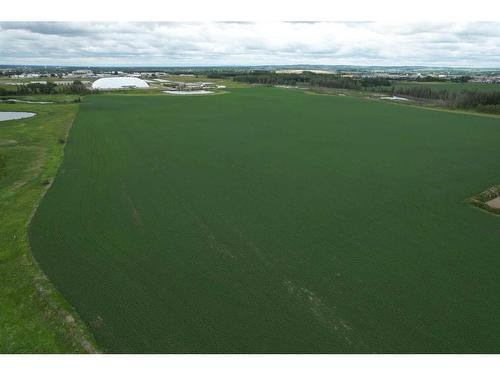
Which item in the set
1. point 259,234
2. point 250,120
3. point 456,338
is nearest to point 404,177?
point 259,234

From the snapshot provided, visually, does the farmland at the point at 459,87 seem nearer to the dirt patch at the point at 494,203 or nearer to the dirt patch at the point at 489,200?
the dirt patch at the point at 489,200

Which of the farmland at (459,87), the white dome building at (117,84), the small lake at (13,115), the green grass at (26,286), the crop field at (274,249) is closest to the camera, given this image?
the green grass at (26,286)

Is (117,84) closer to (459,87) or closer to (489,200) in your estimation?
(459,87)

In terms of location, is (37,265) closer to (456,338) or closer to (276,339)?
(276,339)

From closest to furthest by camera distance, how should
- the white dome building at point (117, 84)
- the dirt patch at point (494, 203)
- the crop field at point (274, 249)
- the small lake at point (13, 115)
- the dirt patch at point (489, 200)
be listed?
the crop field at point (274, 249) < the dirt patch at point (489, 200) < the dirt patch at point (494, 203) < the small lake at point (13, 115) < the white dome building at point (117, 84)

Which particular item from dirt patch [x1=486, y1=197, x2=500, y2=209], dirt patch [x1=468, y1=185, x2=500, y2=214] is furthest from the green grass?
dirt patch [x1=486, y1=197, x2=500, y2=209]

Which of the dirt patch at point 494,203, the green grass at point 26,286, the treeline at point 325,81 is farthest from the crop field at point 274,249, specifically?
the treeline at point 325,81

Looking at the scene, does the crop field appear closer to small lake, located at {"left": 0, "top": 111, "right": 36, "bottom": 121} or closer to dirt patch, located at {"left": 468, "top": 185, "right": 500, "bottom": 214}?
dirt patch, located at {"left": 468, "top": 185, "right": 500, "bottom": 214}
